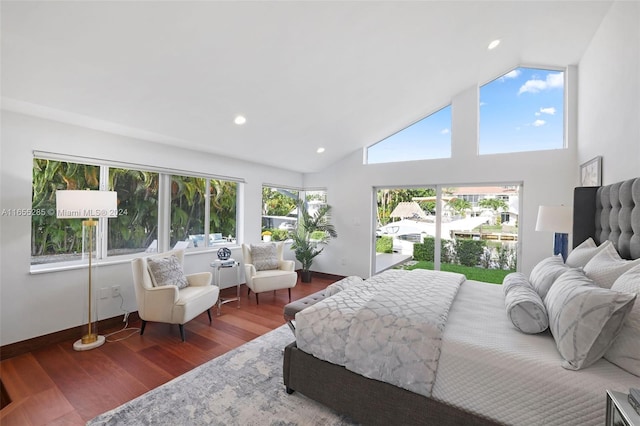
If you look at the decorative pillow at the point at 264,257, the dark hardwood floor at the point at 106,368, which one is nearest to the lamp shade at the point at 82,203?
the dark hardwood floor at the point at 106,368

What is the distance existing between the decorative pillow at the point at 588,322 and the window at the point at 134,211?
14.2ft

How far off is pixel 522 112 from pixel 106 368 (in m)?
6.04

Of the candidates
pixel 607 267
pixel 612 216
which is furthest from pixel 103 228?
pixel 612 216

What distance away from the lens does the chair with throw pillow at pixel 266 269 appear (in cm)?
411

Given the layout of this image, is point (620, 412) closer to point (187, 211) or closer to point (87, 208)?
point (87, 208)

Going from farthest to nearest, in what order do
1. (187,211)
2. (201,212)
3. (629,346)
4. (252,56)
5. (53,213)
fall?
(201,212) → (187,211) → (53,213) → (252,56) → (629,346)

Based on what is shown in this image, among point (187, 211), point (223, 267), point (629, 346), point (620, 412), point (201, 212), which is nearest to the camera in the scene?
point (620, 412)

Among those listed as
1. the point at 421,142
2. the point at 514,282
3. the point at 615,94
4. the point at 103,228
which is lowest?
the point at 514,282

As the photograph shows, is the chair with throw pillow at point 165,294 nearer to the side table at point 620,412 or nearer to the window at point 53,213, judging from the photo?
the window at point 53,213

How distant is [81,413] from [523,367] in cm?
280

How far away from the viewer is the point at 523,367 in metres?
1.34

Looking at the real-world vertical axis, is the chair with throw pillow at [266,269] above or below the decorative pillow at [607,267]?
below

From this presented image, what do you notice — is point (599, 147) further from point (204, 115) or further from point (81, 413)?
point (81, 413)

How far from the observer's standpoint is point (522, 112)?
13.7ft
